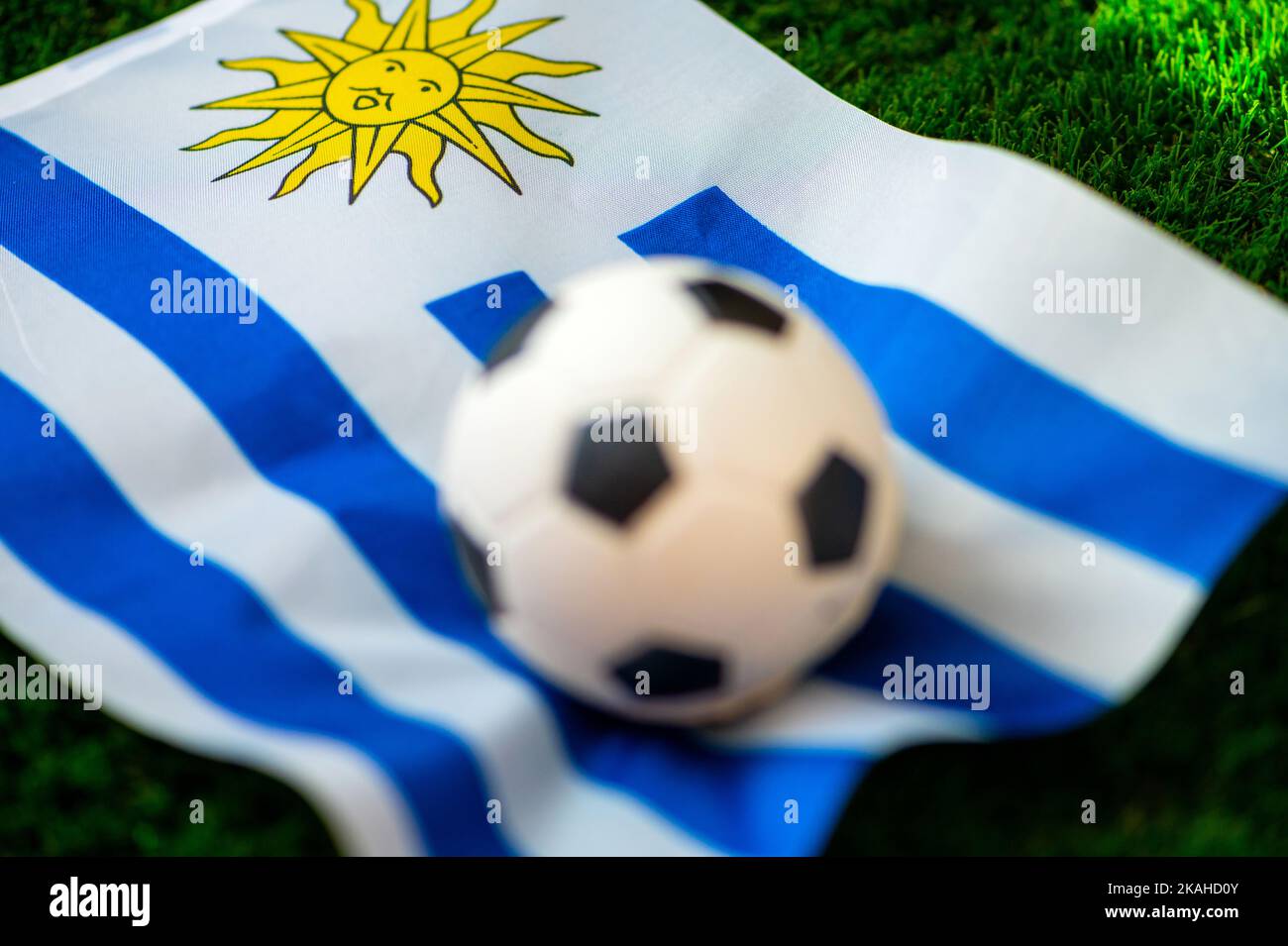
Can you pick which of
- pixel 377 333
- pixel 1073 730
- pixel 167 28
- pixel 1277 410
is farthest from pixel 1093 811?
pixel 167 28

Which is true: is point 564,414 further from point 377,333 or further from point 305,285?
point 305,285

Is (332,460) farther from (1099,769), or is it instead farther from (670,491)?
(1099,769)

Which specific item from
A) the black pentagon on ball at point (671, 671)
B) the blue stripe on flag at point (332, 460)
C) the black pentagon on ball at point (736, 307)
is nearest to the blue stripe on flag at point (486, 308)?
the blue stripe on flag at point (332, 460)

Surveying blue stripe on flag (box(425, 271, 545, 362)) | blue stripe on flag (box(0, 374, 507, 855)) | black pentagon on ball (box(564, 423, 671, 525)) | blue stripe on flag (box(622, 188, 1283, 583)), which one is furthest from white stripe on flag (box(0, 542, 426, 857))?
blue stripe on flag (box(622, 188, 1283, 583))

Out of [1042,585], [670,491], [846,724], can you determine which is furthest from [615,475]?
[1042,585]

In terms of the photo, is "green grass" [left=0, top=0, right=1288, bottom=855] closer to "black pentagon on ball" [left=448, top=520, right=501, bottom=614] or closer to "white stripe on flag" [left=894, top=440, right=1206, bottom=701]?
"white stripe on flag" [left=894, top=440, right=1206, bottom=701]

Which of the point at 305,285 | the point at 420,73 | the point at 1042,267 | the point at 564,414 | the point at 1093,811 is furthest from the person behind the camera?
the point at 420,73
